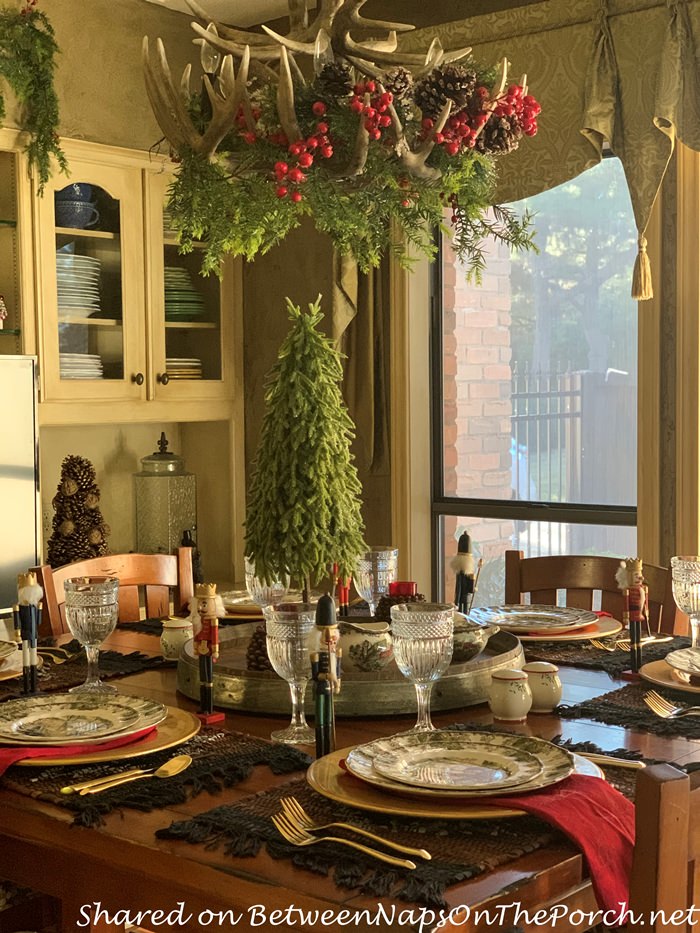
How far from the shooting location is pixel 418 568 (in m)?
4.26

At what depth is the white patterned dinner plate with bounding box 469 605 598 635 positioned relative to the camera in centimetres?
248

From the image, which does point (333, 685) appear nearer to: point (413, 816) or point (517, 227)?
point (413, 816)

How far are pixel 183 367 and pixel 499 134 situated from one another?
2.44 meters

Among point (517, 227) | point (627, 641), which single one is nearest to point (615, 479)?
point (627, 641)

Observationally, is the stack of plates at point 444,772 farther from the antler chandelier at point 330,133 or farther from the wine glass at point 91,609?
the antler chandelier at point 330,133

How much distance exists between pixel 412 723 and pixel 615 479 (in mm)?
2145

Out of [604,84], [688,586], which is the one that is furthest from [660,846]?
[604,84]

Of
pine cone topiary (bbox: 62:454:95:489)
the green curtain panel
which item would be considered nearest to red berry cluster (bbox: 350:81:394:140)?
the green curtain panel

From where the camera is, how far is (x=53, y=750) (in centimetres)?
165

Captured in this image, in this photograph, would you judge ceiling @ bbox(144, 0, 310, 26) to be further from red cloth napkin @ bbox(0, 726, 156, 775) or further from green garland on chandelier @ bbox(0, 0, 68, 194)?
red cloth napkin @ bbox(0, 726, 156, 775)

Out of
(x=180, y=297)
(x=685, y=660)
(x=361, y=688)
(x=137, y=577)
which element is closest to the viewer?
(x=361, y=688)

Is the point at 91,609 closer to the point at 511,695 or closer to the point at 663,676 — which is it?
the point at 511,695

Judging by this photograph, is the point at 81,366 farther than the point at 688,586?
Yes

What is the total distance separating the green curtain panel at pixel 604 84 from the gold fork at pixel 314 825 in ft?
7.81
